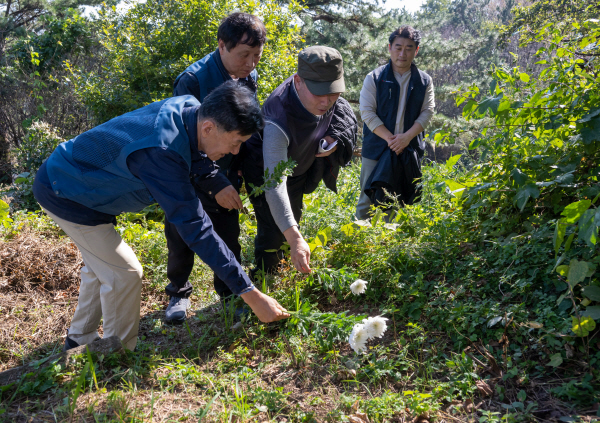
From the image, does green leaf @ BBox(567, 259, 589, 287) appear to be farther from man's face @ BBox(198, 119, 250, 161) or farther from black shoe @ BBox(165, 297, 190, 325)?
black shoe @ BBox(165, 297, 190, 325)

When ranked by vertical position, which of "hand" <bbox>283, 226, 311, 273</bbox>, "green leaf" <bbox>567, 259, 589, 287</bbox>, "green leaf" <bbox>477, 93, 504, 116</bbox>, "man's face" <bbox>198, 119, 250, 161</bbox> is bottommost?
"green leaf" <bbox>567, 259, 589, 287</bbox>

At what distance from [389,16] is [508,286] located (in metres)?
10.7

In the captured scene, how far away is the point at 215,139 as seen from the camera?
203 centimetres

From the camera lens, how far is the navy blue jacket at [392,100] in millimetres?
4059

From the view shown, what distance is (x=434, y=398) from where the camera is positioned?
1.97 metres

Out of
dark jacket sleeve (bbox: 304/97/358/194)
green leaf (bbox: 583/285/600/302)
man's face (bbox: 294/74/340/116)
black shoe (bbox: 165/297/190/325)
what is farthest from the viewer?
black shoe (bbox: 165/297/190/325)

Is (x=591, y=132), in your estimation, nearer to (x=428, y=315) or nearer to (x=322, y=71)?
(x=428, y=315)

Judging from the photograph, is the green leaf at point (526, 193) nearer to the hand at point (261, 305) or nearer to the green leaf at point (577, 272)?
the green leaf at point (577, 272)

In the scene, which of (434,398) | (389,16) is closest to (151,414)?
(434,398)

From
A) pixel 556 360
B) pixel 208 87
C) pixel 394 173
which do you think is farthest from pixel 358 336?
pixel 394 173

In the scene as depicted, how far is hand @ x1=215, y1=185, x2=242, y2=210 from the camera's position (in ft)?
8.49

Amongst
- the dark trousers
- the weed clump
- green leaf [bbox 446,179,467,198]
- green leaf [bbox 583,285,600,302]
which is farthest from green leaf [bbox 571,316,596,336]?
the weed clump

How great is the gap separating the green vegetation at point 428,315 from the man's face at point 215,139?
40 cm

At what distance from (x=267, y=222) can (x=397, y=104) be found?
188 cm
